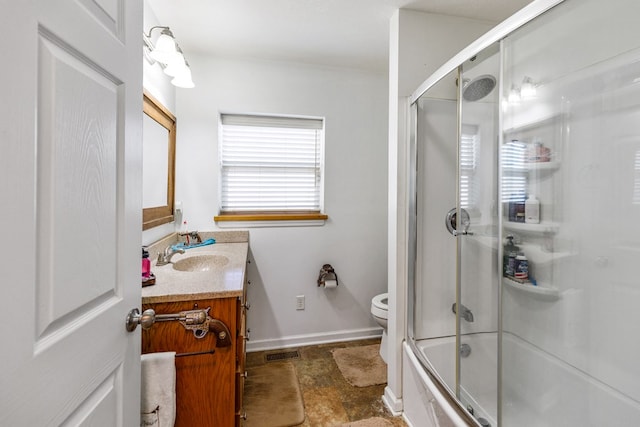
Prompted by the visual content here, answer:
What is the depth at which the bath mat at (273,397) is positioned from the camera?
1.51m

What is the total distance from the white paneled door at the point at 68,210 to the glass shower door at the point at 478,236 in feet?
4.84

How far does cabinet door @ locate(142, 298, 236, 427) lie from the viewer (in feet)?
3.60

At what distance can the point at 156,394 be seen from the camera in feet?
3.19

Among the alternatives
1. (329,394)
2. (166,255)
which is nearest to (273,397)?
(329,394)

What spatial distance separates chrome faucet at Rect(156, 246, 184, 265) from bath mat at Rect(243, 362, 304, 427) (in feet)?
3.22

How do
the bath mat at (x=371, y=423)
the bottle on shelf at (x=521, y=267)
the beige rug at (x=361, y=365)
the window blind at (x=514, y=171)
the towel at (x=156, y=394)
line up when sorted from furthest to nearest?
the beige rug at (x=361, y=365)
the bath mat at (x=371, y=423)
the bottle on shelf at (x=521, y=267)
the window blind at (x=514, y=171)
the towel at (x=156, y=394)

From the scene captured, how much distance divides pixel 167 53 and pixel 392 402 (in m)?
2.39

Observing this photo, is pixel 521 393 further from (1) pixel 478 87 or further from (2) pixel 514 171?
(1) pixel 478 87

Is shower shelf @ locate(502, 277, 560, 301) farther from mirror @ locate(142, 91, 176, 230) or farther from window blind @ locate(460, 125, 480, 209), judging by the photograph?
mirror @ locate(142, 91, 176, 230)

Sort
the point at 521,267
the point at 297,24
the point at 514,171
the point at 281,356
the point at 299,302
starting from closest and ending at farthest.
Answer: the point at 514,171 < the point at 521,267 < the point at 297,24 < the point at 281,356 < the point at 299,302

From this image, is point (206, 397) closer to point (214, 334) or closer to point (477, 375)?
point (214, 334)

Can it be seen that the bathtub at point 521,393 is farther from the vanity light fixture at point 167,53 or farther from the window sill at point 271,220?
the vanity light fixture at point 167,53

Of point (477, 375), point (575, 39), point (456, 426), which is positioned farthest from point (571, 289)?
point (575, 39)

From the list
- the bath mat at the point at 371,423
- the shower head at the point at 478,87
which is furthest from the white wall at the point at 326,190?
the shower head at the point at 478,87
